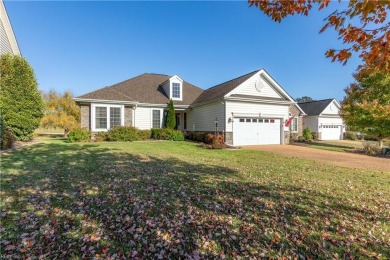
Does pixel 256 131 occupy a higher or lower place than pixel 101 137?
higher

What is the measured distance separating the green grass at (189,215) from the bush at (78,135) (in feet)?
28.9

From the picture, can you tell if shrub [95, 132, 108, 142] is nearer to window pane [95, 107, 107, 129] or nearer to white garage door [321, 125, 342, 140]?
window pane [95, 107, 107, 129]

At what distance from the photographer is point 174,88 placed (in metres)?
20.4

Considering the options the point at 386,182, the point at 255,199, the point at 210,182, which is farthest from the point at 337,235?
the point at 386,182

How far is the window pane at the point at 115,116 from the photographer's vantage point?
16.7 metres

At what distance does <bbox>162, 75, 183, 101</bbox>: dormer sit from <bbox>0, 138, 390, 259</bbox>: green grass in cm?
1486

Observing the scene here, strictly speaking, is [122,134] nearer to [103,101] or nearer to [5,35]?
[103,101]

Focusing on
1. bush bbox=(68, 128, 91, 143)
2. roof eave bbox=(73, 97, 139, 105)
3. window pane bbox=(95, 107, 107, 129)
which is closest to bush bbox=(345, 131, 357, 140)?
roof eave bbox=(73, 97, 139, 105)

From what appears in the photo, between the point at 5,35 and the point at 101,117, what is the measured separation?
8.51 metres

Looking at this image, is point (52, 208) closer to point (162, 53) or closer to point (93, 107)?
point (93, 107)

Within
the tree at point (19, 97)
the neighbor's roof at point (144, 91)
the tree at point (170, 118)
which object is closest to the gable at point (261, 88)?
the tree at point (170, 118)

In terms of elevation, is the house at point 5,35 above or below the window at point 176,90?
above

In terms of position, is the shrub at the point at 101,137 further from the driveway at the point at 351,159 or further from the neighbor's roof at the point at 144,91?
the driveway at the point at 351,159

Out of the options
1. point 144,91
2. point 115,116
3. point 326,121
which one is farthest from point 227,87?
point 326,121
